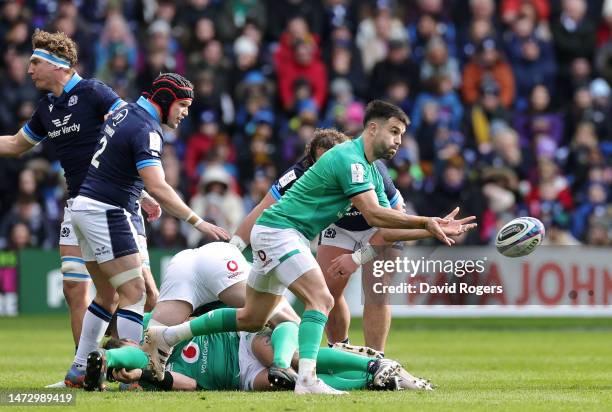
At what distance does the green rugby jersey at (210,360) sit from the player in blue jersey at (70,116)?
123 cm

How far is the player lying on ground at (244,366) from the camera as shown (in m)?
10.6

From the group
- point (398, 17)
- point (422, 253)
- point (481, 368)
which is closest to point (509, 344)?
point (422, 253)

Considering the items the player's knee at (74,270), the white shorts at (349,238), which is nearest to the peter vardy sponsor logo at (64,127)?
the player's knee at (74,270)

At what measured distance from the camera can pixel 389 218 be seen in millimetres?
10273

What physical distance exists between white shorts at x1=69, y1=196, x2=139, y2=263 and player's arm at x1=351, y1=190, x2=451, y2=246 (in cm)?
194

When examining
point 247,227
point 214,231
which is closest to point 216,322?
point 214,231

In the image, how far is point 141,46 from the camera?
2416 centimetres

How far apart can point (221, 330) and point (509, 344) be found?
7.92 meters

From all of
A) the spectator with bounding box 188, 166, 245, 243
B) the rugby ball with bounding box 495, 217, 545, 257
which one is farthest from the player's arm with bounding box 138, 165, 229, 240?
the spectator with bounding box 188, 166, 245, 243

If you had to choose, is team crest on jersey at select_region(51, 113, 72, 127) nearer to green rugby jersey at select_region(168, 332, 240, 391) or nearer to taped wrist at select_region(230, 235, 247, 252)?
taped wrist at select_region(230, 235, 247, 252)

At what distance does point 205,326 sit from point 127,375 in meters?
0.73

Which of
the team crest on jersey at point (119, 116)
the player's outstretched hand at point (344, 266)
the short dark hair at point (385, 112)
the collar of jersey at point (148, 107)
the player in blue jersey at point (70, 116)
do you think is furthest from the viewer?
the player in blue jersey at point (70, 116)

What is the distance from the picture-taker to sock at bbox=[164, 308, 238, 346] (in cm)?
1059

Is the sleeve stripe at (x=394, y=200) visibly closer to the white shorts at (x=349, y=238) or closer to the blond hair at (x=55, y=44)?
the white shorts at (x=349, y=238)
